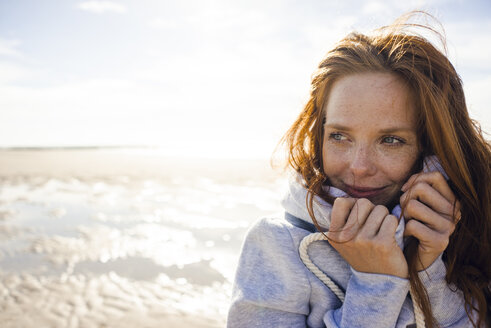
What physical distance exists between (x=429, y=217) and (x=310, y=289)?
0.63 metres

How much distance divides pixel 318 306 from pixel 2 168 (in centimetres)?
1448

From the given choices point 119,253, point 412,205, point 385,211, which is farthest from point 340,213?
point 119,253

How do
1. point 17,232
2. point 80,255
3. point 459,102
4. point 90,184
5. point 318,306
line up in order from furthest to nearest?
point 90,184 < point 17,232 < point 80,255 < point 459,102 < point 318,306

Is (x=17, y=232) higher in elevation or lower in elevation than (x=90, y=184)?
higher

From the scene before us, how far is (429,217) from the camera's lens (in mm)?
1482

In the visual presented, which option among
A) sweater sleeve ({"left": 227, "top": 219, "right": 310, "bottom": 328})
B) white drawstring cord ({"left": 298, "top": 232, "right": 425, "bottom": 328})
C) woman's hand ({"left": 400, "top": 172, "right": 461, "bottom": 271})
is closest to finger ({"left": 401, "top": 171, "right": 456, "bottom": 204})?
woman's hand ({"left": 400, "top": 172, "right": 461, "bottom": 271})

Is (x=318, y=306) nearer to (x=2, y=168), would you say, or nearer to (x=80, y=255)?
(x=80, y=255)

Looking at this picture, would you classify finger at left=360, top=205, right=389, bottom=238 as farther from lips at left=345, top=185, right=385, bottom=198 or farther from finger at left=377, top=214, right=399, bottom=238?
lips at left=345, top=185, right=385, bottom=198

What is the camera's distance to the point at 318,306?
5.45ft

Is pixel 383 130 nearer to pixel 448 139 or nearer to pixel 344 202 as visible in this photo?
pixel 448 139

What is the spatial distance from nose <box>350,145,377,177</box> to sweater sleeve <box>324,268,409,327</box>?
48cm

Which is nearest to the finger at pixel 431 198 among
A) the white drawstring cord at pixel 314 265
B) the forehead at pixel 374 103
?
the forehead at pixel 374 103

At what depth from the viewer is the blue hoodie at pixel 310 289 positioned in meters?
1.44

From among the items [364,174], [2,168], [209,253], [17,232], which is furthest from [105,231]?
[2,168]
